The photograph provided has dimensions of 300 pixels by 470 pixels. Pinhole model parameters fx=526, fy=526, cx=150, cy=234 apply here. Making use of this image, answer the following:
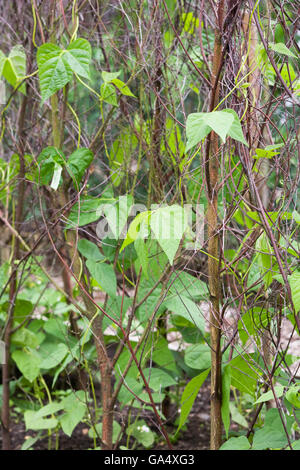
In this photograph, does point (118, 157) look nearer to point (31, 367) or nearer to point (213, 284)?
point (213, 284)

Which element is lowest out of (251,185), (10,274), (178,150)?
(10,274)

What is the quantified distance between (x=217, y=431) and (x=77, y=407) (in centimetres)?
65

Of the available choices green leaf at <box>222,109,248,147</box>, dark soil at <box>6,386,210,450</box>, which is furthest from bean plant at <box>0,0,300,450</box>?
dark soil at <box>6,386,210,450</box>

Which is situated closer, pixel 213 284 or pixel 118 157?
pixel 213 284

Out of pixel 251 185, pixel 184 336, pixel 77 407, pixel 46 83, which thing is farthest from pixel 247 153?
pixel 77 407

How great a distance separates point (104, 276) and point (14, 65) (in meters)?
0.72

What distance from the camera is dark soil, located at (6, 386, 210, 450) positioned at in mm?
2193

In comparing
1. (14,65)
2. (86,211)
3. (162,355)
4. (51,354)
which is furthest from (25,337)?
(14,65)

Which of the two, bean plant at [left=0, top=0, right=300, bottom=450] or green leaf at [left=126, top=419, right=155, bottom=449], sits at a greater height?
bean plant at [left=0, top=0, right=300, bottom=450]

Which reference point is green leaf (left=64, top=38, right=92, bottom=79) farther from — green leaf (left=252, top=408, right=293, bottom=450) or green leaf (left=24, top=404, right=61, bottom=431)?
green leaf (left=24, top=404, right=61, bottom=431)

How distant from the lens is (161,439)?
2242 millimetres

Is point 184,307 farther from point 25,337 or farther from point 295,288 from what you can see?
point 25,337

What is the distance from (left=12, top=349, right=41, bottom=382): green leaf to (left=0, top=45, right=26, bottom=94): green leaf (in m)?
1.06

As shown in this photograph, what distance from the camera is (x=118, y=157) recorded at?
69.0 inches
